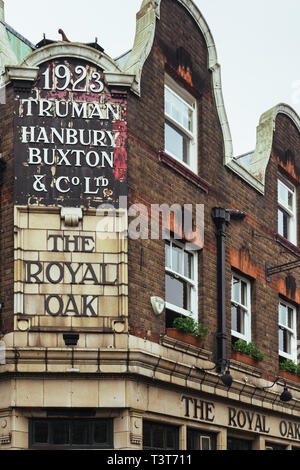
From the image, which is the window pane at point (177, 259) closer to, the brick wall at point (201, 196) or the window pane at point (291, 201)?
the brick wall at point (201, 196)

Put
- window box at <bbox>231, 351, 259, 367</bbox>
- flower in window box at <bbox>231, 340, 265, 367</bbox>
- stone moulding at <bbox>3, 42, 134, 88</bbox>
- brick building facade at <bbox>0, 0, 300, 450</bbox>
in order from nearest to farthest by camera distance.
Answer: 1. brick building facade at <bbox>0, 0, 300, 450</bbox>
2. stone moulding at <bbox>3, 42, 134, 88</bbox>
3. window box at <bbox>231, 351, 259, 367</bbox>
4. flower in window box at <bbox>231, 340, 265, 367</bbox>

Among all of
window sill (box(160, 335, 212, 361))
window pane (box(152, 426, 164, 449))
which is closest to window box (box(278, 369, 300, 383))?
window sill (box(160, 335, 212, 361))

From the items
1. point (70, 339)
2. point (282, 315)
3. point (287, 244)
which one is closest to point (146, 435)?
point (70, 339)

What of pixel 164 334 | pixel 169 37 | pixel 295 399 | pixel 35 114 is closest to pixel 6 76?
pixel 35 114

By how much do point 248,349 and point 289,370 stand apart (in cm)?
256

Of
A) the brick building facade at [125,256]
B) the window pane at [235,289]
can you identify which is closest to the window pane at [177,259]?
the brick building facade at [125,256]

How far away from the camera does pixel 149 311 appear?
15172mm

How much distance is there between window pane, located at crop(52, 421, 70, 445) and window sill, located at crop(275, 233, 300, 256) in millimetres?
8877

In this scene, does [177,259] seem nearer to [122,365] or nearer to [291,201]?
[122,365]

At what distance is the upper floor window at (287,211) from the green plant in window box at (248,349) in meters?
4.30

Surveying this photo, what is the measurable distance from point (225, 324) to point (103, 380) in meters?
4.39

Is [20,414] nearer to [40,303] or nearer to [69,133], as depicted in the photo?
[40,303]

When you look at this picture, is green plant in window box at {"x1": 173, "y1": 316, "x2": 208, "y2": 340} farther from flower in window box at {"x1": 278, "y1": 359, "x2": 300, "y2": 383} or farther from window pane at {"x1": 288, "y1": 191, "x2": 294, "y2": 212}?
window pane at {"x1": 288, "y1": 191, "x2": 294, "y2": 212}

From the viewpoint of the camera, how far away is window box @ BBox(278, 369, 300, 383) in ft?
65.9
